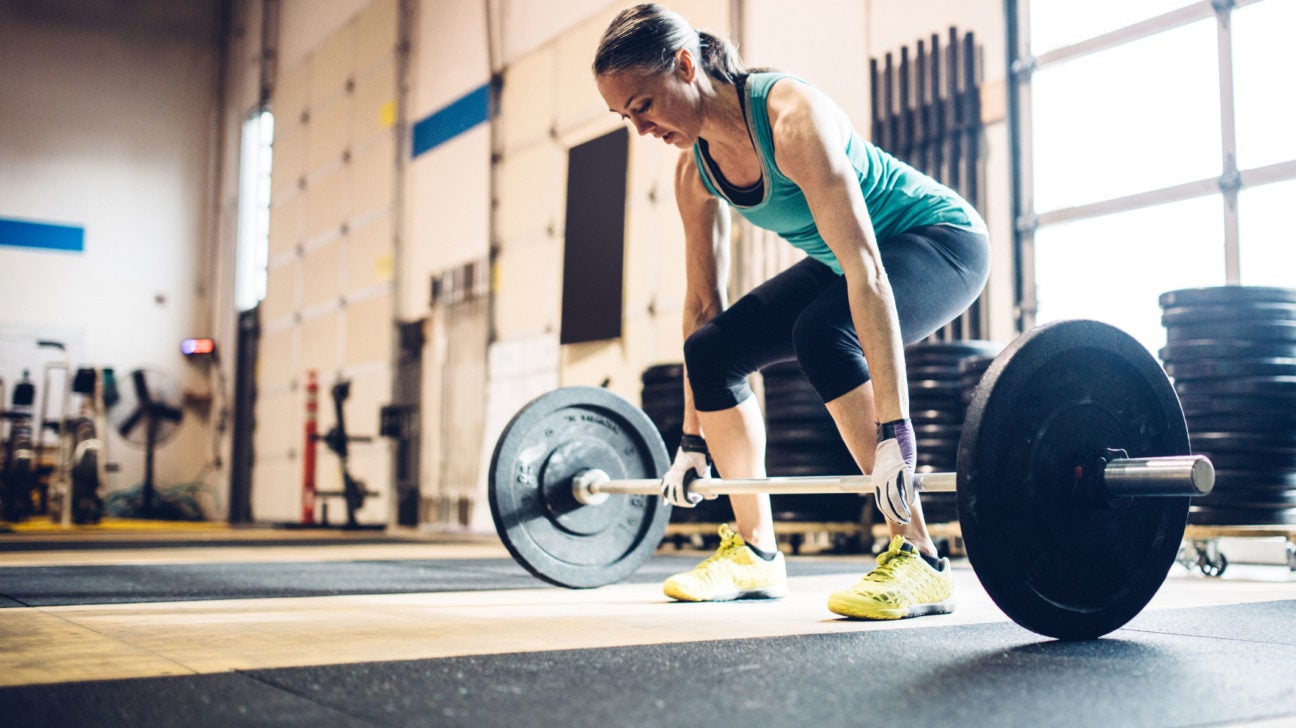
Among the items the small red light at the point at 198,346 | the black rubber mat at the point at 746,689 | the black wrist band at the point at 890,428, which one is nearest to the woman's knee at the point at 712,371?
the black wrist band at the point at 890,428

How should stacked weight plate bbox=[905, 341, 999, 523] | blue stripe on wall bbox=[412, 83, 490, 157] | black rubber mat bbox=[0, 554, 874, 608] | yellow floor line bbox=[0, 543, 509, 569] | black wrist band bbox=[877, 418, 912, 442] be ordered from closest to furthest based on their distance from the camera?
black wrist band bbox=[877, 418, 912, 442], black rubber mat bbox=[0, 554, 874, 608], yellow floor line bbox=[0, 543, 509, 569], stacked weight plate bbox=[905, 341, 999, 523], blue stripe on wall bbox=[412, 83, 490, 157]

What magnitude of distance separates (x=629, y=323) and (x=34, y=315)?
23.1 ft

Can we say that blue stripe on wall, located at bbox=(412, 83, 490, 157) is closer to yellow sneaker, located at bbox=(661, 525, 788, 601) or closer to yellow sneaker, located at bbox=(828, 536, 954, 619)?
yellow sneaker, located at bbox=(661, 525, 788, 601)

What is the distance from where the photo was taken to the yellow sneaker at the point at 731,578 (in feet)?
7.70

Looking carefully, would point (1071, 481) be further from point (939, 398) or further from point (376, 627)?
point (939, 398)

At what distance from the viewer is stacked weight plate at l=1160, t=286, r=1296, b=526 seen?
3387 mm

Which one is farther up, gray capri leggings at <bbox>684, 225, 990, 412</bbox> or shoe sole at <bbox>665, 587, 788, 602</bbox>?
gray capri leggings at <bbox>684, 225, 990, 412</bbox>

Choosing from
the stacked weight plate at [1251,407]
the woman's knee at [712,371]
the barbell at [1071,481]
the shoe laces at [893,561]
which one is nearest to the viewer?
the barbell at [1071,481]

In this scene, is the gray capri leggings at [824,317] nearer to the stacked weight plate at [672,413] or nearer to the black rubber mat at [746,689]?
the black rubber mat at [746,689]

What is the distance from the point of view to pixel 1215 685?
4.32ft

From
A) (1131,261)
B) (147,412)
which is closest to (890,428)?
(1131,261)

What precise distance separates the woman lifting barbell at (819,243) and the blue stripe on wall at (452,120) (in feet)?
18.4

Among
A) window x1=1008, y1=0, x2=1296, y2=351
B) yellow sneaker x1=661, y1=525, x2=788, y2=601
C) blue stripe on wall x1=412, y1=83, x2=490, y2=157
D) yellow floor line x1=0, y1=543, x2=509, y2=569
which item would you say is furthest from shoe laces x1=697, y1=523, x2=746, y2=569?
blue stripe on wall x1=412, y1=83, x2=490, y2=157

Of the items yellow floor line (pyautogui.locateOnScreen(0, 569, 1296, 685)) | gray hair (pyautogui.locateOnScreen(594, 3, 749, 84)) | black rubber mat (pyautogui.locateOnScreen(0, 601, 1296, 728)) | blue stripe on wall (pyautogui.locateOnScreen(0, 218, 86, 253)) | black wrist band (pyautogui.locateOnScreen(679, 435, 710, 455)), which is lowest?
yellow floor line (pyautogui.locateOnScreen(0, 569, 1296, 685))
